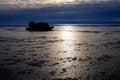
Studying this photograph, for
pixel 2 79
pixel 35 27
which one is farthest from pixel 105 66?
pixel 35 27

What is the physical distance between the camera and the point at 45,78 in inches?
668

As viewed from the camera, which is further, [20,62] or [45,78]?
[20,62]

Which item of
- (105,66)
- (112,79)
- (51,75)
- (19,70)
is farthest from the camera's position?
(105,66)

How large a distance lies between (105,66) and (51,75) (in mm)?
6061

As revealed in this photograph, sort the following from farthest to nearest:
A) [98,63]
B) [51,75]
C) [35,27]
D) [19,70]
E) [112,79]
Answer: [35,27], [98,63], [19,70], [51,75], [112,79]

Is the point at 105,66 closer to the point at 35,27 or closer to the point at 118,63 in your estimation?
the point at 118,63

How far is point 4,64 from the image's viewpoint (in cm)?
2194

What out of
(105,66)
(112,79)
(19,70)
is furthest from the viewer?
(105,66)

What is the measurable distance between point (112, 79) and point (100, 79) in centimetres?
92

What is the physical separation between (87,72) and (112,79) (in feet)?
9.59

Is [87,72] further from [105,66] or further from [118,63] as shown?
[118,63]

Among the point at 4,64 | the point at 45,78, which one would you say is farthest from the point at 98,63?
the point at 4,64

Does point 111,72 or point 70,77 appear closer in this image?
point 70,77

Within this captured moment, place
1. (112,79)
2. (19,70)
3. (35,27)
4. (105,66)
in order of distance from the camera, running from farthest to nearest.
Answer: (35,27)
(105,66)
(19,70)
(112,79)
